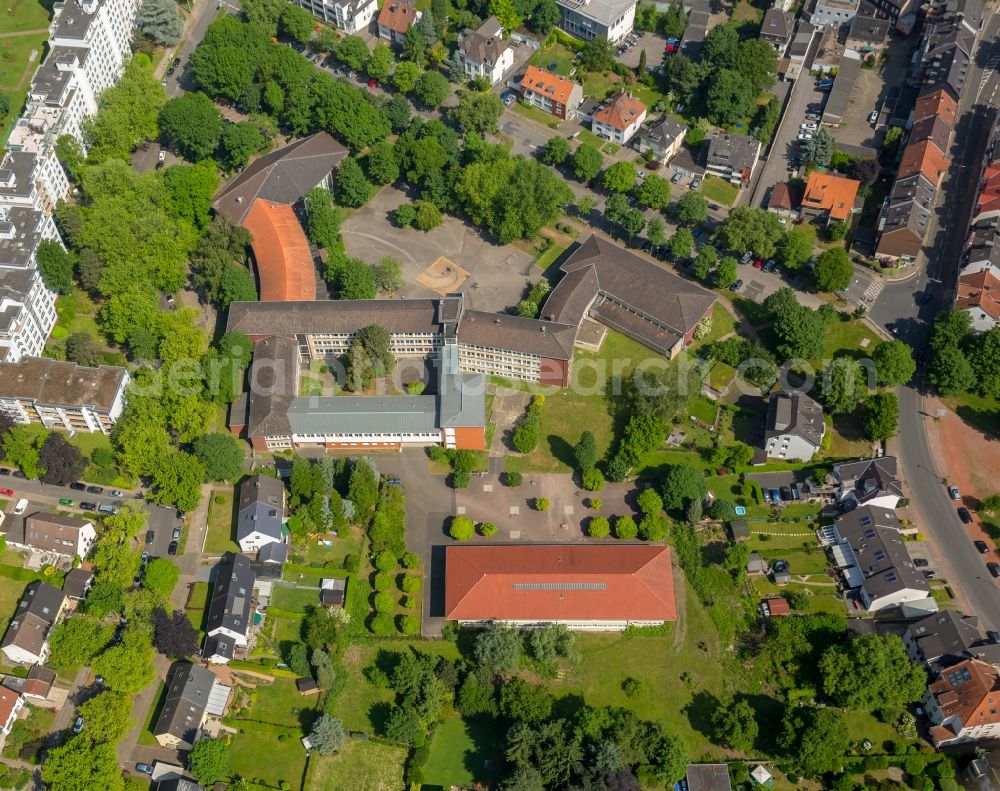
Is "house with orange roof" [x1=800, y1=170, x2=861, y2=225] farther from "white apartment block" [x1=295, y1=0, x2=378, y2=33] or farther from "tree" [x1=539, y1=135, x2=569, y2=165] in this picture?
"white apartment block" [x1=295, y1=0, x2=378, y2=33]

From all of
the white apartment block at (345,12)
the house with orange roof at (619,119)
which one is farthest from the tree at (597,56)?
the white apartment block at (345,12)

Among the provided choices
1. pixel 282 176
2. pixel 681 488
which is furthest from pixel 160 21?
pixel 681 488

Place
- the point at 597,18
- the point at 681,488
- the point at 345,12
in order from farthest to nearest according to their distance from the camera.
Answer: the point at 345,12, the point at 597,18, the point at 681,488

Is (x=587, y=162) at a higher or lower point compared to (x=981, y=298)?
higher

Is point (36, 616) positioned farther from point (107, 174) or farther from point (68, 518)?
point (107, 174)

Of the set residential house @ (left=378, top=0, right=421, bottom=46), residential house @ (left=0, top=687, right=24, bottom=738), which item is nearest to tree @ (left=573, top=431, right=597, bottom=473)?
residential house @ (left=0, top=687, right=24, bottom=738)

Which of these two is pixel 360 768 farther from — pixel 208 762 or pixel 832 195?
pixel 832 195
